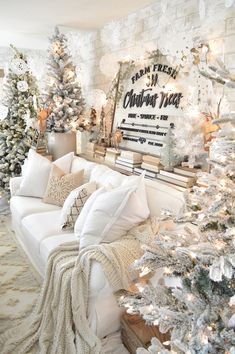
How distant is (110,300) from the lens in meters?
1.80

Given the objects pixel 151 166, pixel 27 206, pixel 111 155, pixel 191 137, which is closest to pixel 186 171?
pixel 191 137

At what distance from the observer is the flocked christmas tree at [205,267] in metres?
1.09

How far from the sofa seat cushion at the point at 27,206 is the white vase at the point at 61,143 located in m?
1.01

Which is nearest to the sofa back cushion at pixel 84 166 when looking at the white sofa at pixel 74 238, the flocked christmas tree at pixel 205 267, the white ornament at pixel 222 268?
the white sofa at pixel 74 238

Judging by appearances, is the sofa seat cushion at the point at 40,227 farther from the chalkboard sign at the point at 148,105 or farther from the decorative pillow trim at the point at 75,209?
the chalkboard sign at the point at 148,105

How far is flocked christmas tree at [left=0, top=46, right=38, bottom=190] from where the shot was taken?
4348 mm

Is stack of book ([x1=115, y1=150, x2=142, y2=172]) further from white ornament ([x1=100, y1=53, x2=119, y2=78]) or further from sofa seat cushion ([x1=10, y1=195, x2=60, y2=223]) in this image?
white ornament ([x1=100, y1=53, x2=119, y2=78])

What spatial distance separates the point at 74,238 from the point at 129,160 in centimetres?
100

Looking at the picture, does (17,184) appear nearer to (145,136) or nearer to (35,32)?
(145,136)

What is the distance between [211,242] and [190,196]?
25 centimetres

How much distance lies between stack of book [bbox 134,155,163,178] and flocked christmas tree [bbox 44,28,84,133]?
4.91 feet

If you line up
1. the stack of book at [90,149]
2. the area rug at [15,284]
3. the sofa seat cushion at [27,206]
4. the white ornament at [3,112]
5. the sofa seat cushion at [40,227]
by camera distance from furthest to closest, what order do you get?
the white ornament at [3,112] → the stack of book at [90,149] → the sofa seat cushion at [27,206] → the sofa seat cushion at [40,227] → the area rug at [15,284]

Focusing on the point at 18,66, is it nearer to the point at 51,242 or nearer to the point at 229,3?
the point at 51,242

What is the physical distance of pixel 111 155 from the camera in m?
3.31
